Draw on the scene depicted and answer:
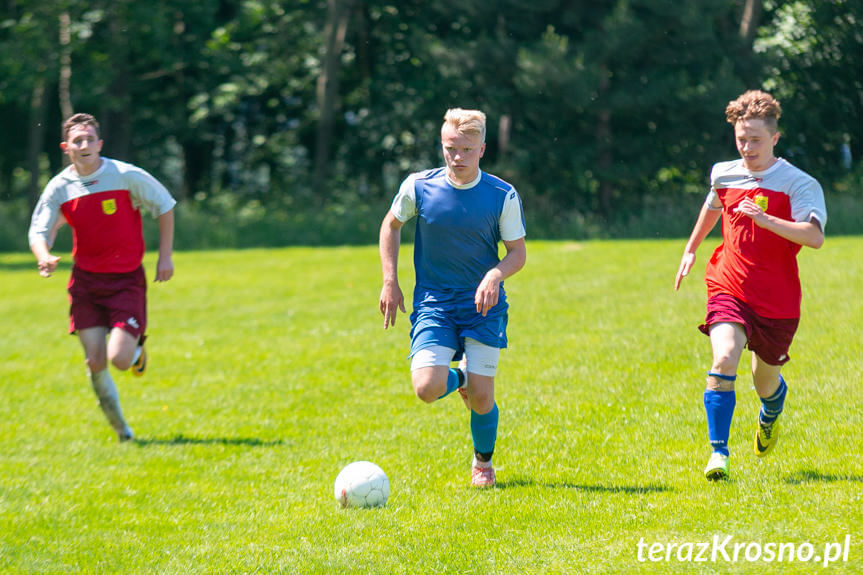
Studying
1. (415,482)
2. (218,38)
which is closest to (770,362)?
(415,482)

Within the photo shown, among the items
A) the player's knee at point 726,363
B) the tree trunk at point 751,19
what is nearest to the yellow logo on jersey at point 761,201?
the player's knee at point 726,363

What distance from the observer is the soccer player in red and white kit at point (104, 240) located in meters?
8.01

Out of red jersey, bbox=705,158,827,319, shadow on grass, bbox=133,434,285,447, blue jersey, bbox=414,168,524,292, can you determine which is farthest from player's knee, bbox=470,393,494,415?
shadow on grass, bbox=133,434,285,447

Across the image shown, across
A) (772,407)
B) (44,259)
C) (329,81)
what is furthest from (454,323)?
(329,81)

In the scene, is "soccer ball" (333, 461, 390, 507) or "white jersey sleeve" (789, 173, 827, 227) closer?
"white jersey sleeve" (789, 173, 827, 227)

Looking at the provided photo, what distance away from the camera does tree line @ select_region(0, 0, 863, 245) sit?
2606 cm

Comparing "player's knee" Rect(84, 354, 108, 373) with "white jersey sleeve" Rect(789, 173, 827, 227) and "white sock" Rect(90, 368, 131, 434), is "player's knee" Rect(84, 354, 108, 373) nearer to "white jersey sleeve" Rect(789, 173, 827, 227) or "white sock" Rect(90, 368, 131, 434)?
"white sock" Rect(90, 368, 131, 434)

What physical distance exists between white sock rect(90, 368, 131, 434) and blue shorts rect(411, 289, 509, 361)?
3.47m

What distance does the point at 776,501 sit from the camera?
5.53m

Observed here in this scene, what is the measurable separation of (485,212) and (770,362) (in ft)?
6.25

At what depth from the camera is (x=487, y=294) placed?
5.71 m

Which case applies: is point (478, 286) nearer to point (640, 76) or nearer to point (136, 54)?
point (640, 76)

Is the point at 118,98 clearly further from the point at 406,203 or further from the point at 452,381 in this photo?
the point at 452,381

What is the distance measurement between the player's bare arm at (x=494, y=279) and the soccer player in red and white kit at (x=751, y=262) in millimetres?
1043
